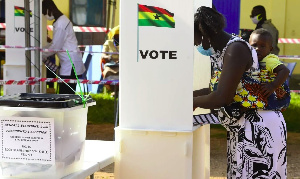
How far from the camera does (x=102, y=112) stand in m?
10.6

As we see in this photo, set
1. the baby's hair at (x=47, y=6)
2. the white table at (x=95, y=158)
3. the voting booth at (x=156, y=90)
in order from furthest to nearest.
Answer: the baby's hair at (x=47, y=6) < the voting booth at (x=156, y=90) < the white table at (x=95, y=158)

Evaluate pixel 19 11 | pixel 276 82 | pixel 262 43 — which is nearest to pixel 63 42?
pixel 19 11

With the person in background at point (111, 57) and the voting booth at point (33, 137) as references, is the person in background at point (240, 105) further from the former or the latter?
the person in background at point (111, 57)

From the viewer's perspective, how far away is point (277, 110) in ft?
10.8

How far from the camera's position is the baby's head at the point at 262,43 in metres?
3.74

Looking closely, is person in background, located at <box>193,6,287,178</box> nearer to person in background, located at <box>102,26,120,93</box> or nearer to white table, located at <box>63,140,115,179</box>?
white table, located at <box>63,140,115,179</box>

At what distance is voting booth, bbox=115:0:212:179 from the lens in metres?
2.94

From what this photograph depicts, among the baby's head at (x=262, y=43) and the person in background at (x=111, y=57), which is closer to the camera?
the baby's head at (x=262, y=43)

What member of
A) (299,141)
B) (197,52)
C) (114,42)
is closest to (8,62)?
(114,42)

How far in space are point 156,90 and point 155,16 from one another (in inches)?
14.6

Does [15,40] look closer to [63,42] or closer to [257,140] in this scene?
[63,42]

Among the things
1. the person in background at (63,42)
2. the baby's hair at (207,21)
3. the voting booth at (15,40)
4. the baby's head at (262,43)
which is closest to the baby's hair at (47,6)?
the person in background at (63,42)

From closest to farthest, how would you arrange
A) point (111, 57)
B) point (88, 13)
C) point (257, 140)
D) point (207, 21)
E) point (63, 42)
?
point (207, 21)
point (257, 140)
point (111, 57)
point (63, 42)
point (88, 13)

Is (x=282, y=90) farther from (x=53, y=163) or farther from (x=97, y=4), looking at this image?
(x=97, y=4)
